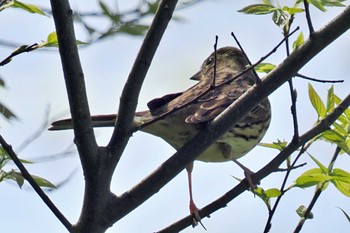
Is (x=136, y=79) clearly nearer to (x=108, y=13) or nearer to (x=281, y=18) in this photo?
(x=108, y=13)

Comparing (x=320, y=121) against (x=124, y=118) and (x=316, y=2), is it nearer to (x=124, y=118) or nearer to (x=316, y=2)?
(x=316, y=2)

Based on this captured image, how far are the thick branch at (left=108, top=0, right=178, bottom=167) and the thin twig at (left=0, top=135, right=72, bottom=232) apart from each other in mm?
293

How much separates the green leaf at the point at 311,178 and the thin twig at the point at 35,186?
105 centimetres

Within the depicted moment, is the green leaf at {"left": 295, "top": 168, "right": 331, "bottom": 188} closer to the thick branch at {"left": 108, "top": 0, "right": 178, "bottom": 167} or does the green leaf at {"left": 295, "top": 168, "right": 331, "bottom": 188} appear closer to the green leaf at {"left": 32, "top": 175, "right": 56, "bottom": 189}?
the thick branch at {"left": 108, "top": 0, "right": 178, "bottom": 167}

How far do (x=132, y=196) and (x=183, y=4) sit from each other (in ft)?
2.73

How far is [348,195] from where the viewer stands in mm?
3416

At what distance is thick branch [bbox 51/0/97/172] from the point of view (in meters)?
2.96

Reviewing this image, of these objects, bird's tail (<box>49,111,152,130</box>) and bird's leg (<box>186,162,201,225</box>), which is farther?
bird's tail (<box>49,111,152,130</box>)

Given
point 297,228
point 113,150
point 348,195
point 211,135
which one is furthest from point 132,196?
point 348,195

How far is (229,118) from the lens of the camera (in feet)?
11.0

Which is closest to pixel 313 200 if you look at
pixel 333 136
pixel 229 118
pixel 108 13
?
pixel 333 136

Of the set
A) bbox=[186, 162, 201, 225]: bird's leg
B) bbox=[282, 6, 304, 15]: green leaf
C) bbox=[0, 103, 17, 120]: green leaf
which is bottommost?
bbox=[186, 162, 201, 225]: bird's leg

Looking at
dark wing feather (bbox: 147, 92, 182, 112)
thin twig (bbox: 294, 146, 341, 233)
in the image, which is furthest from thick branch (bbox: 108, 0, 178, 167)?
dark wing feather (bbox: 147, 92, 182, 112)

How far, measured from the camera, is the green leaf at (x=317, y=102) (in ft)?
11.7
